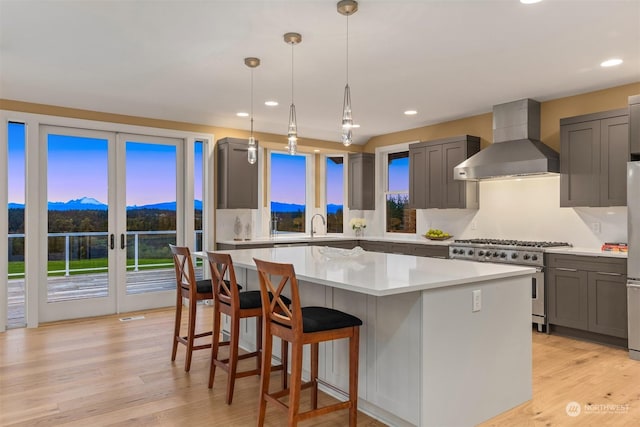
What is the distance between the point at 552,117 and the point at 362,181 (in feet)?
10.2

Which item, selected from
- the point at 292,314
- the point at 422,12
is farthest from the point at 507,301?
the point at 422,12

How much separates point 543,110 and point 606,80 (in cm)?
83

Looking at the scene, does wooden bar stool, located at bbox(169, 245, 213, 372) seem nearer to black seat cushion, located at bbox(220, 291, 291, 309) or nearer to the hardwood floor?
the hardwood floor

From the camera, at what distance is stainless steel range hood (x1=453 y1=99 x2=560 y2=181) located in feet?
15.6

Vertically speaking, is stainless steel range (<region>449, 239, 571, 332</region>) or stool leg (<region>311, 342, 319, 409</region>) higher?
stainless steel range (<region>449, 239, 571, 332</region>)

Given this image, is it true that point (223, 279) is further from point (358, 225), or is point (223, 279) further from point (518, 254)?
point (358, 225)

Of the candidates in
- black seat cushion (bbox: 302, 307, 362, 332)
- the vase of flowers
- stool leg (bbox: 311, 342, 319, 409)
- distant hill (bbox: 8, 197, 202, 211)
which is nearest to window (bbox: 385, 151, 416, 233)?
the vase of flowers

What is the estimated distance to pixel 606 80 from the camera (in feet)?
14.5

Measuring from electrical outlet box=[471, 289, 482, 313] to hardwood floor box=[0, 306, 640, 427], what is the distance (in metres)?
0.71

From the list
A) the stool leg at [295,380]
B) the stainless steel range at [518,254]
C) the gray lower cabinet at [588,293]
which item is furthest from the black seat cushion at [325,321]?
the gray lower cabinet at [588,293]

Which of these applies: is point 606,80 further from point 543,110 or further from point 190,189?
point 190,189

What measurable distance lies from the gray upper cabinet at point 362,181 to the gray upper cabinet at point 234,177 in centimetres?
199

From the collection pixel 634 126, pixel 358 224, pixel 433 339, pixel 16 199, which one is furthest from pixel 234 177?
pixel 634 126

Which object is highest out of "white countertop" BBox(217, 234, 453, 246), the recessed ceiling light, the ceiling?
the ceiling
